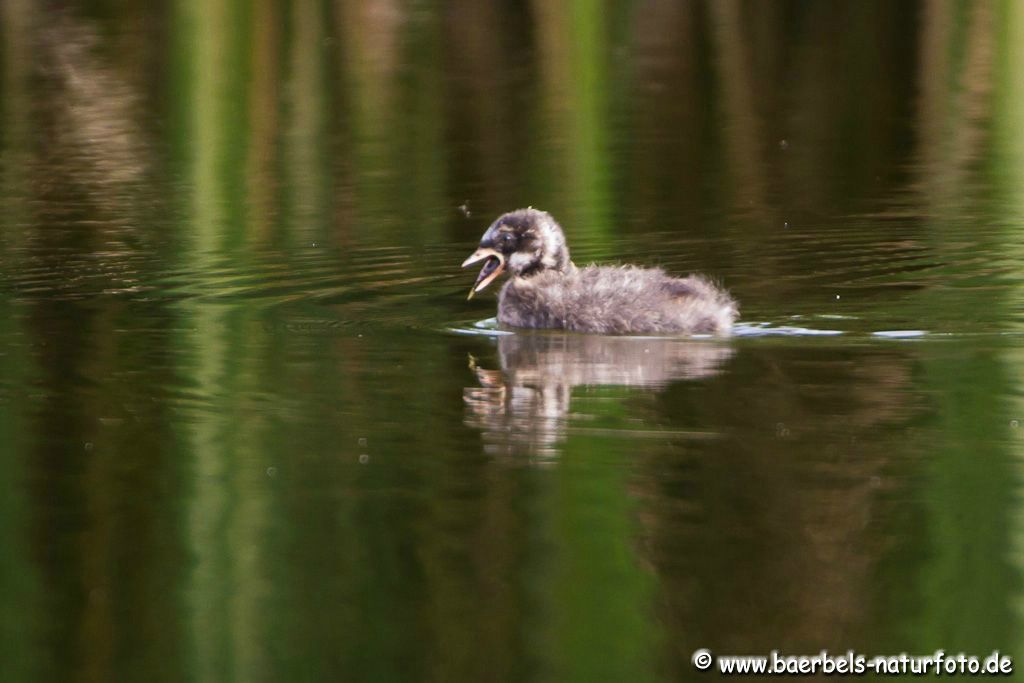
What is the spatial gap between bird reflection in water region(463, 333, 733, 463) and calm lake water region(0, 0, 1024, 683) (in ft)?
0.09

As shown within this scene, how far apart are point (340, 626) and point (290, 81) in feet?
51.0

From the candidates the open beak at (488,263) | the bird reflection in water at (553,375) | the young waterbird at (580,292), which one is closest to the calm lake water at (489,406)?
the bird reflection in water at (553,375)

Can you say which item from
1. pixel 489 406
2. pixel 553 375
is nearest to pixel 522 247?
pixel 553 375

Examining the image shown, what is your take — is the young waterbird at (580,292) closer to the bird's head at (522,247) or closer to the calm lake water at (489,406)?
the bird's head at (522,247)

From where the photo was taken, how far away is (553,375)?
8.57 m

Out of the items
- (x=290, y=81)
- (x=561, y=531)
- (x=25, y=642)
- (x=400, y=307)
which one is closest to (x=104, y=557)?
(x=25, y=642)

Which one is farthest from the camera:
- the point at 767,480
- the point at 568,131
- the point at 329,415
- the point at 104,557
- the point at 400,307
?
the point at 568,131

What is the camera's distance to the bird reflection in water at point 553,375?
24.7ft

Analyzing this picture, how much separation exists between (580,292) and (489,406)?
1.73 metres

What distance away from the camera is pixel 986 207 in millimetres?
12711

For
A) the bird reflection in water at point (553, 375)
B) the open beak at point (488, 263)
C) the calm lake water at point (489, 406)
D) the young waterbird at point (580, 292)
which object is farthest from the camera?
the open beak at point (488, 263)

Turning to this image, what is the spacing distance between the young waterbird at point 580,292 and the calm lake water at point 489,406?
0.51 feet

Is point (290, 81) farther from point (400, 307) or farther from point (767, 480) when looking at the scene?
point (767, 480)

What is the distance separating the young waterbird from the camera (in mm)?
9250
